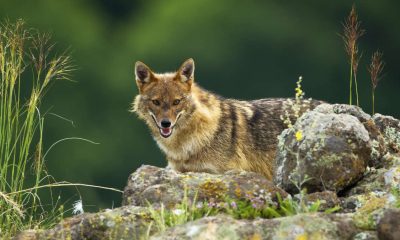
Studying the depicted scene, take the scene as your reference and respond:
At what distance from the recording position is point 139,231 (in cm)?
524

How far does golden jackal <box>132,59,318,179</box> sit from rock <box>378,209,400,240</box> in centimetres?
421

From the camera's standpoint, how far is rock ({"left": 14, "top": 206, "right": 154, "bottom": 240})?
525 centimetres

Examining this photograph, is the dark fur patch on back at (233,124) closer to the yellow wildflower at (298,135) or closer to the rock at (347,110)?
the rock at (347,110)

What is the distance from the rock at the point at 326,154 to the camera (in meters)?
5.91

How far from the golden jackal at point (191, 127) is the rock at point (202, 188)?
258 cm

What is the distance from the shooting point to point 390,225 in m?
4.33

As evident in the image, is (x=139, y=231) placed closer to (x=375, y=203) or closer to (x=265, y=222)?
(x=265, y=222)

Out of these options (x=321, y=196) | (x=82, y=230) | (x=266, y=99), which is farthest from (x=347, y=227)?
(x=266, y=99)

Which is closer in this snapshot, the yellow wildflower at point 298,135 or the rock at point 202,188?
the rock at point 202,188

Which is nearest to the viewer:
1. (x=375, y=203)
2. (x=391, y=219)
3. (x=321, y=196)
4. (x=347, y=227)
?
(x=391, y=219)

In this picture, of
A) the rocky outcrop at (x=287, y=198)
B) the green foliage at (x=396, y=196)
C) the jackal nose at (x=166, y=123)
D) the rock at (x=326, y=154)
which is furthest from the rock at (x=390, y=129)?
the jackal nose at (x=166, y=123)

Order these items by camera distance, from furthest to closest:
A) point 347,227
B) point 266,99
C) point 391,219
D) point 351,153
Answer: point 266,99 → point 351,153 → point 347,227 → point 391,219

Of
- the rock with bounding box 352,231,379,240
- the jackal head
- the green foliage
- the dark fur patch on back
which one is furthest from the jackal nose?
the rock with bounding box 352,231,379,240

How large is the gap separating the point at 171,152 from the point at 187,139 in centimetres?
22
